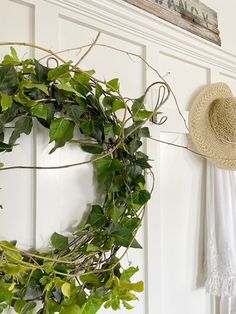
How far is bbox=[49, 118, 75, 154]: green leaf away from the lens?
2.61 ft

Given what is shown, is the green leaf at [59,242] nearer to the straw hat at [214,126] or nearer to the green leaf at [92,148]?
the green leaf at [92,148]

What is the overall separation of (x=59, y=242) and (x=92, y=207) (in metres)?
0.14

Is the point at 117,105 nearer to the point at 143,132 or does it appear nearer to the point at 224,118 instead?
the point at 143,132

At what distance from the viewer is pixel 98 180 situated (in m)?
0.99

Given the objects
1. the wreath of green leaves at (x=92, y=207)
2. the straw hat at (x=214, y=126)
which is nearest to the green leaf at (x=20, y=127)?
the wreath of green leaves at (x=92, y=207)

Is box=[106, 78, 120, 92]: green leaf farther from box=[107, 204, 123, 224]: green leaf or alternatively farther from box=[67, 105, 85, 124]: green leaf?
box=[107, 204, 123, 224]: green leaf

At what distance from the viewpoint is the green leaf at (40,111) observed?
0.77 meters

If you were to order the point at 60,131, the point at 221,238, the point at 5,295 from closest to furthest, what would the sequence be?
the point at 5,295 → the point at 60,131 → the point at 221,238

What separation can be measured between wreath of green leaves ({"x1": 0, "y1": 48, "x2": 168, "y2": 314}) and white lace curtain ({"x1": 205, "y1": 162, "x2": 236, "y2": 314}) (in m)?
0.54

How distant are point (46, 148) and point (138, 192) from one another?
0.30 metres

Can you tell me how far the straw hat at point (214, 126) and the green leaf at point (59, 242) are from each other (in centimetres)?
72

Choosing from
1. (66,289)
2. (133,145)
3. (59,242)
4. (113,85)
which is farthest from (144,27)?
(66,289)

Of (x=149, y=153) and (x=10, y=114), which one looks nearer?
(x=10, y=114)

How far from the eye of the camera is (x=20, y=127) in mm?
758
